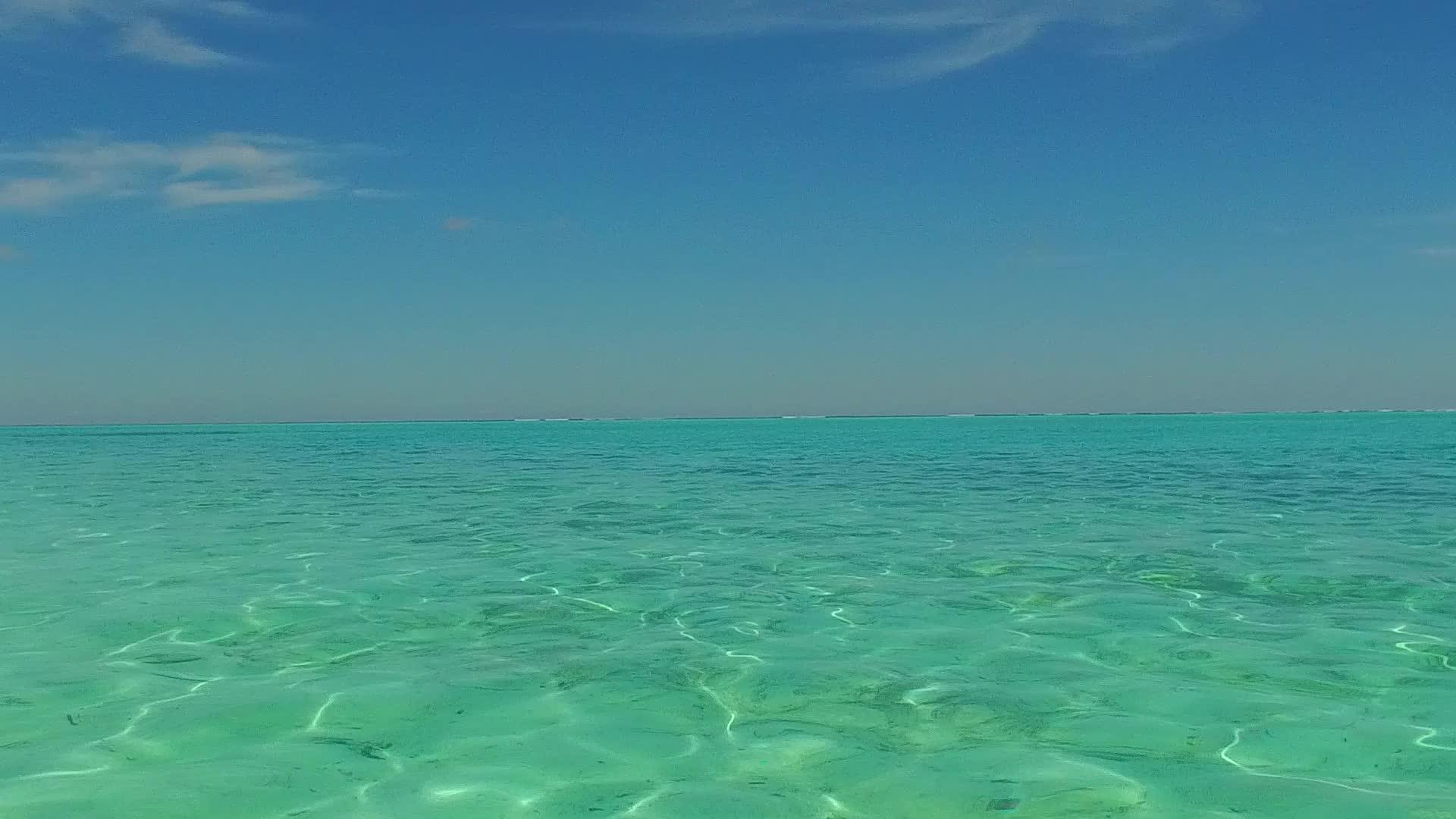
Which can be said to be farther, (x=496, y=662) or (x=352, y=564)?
(x=352, y=564)

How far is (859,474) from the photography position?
22656 millimetres

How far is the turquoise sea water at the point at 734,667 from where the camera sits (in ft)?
12.2

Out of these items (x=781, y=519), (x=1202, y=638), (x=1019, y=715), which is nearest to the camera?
(x=1019, y=715)

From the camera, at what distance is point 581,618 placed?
22.2 feet

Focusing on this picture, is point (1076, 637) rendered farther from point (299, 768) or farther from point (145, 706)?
point (145, 706)

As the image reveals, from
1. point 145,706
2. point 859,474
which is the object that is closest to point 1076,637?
point 145,706

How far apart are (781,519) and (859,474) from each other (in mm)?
9841

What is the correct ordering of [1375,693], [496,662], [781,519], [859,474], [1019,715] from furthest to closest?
[859,474]
[781,519]
[496,662]
[1375,693]
[1019,715]

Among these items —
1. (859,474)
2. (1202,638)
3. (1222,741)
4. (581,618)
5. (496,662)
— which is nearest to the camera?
(1222,741)

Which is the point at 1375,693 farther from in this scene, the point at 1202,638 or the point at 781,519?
the point at 781,519

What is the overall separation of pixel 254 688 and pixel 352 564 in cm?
437

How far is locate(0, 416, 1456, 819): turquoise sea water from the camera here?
146 inches

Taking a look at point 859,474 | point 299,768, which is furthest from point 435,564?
point 859,474

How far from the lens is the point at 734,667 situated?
18.0ft
